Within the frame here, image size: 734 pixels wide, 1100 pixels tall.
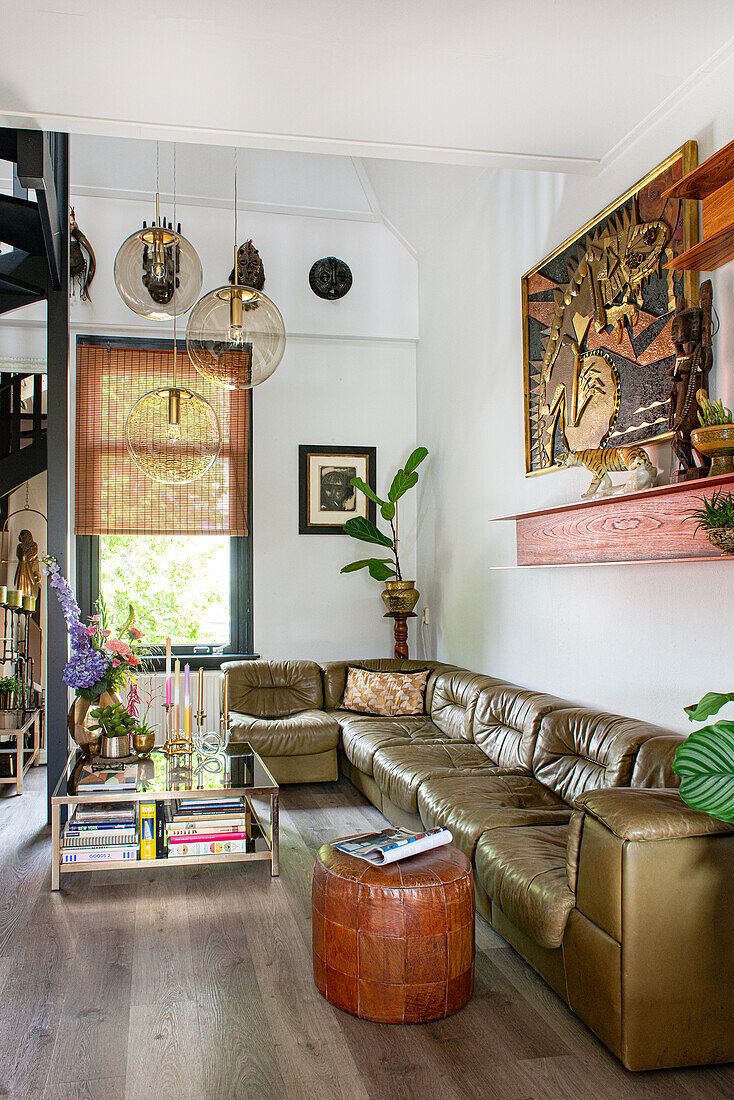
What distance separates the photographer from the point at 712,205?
9.12 ft

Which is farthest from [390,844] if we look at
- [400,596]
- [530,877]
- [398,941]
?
[400,596]

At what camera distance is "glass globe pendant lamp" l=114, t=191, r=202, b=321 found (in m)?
3.55

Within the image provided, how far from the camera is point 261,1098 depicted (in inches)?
83.9

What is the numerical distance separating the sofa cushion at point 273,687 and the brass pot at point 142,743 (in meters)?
1.48

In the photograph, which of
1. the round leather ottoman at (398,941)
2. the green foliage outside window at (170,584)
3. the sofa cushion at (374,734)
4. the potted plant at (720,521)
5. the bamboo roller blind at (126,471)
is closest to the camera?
the round leather ottoman at (398,941)

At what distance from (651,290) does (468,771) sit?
2187 millimetres

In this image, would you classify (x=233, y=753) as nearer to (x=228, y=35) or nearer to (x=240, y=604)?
(x=240, y=604)

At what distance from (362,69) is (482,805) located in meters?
2.68

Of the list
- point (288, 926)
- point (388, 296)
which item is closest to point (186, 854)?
point (288, 926)

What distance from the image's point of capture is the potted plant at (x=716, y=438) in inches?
104

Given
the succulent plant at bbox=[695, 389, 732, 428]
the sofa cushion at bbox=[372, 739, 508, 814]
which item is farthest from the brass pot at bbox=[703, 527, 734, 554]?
the sofa cushion at bbox=[372, 739, 508, 814]

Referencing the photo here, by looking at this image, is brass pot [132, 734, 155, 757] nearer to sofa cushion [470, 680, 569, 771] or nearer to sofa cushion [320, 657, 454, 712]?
sofa cushion [470, 680, 569, 771]

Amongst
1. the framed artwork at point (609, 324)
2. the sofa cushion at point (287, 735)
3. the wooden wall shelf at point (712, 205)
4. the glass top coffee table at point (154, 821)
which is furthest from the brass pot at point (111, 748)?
the wooden wall shelf at point (712, 205)

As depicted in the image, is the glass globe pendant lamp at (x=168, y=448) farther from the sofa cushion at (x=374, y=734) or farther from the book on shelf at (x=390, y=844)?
the book on shelf at (x=390, y=844)
